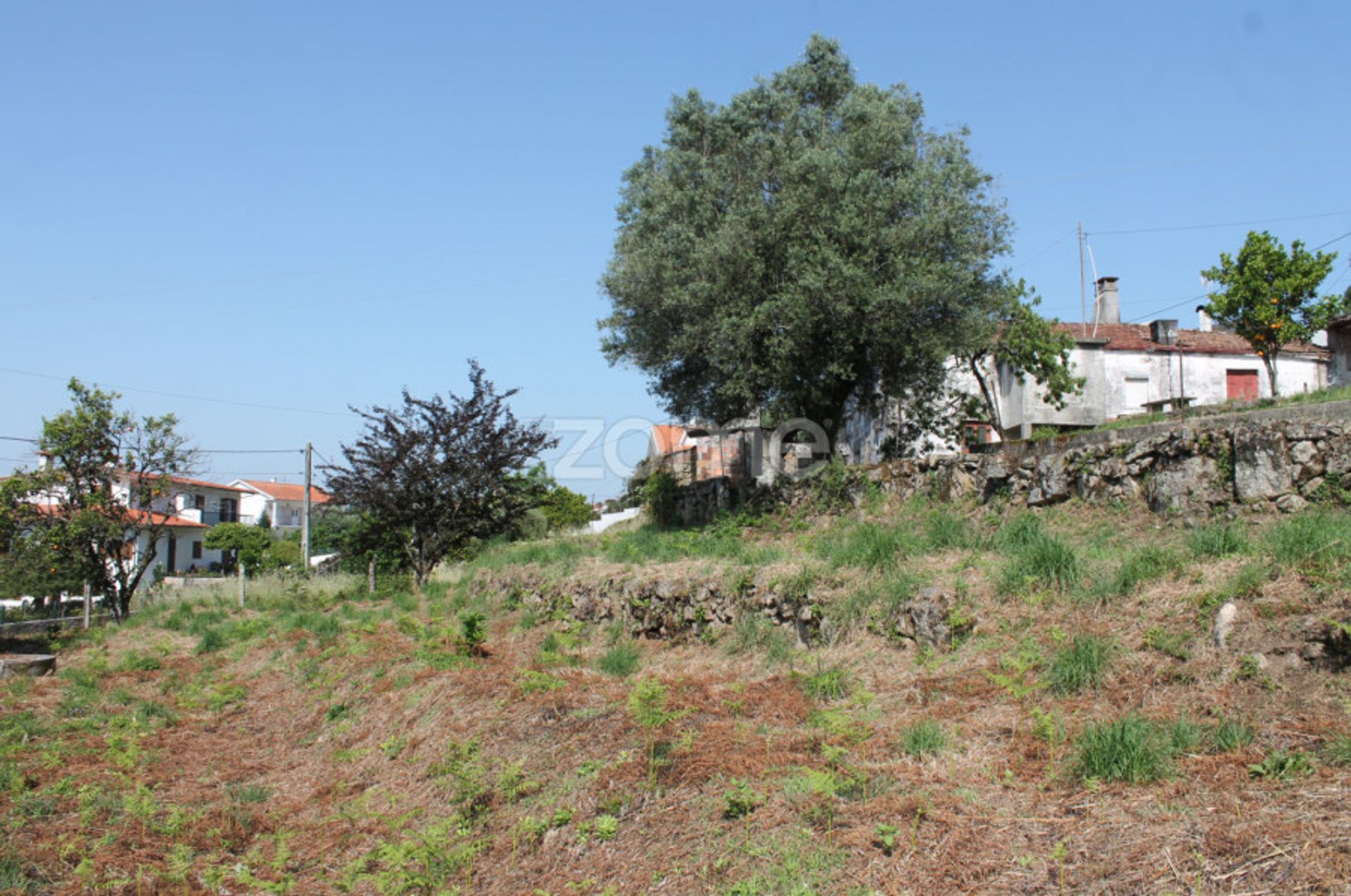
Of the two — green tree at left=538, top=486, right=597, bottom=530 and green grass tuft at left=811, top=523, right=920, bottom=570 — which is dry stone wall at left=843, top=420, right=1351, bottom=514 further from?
green tree at left=538, top=486, right=597, bottom=530

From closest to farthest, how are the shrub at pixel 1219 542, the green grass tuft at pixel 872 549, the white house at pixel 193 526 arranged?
the shrub at pixel 1219 542, the green grass tuft at pixel 872 549, the white house at pixel 193 526

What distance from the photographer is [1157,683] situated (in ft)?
18.9

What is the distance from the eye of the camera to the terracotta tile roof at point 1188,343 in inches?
1227

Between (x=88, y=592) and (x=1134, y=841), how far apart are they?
80.3 feet

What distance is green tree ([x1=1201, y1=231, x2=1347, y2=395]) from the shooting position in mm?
20234

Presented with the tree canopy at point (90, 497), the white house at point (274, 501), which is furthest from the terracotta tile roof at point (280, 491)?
the tree canopy at point (90, 497)

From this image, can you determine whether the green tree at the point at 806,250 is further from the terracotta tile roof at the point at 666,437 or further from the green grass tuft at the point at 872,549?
the terracotta tile roof at the point at 666,437

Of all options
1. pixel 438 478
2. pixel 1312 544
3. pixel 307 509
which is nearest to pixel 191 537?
pixel 307 509

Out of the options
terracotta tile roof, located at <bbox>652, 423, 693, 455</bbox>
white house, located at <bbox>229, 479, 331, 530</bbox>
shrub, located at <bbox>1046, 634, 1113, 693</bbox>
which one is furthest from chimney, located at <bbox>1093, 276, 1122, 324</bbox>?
white house, located at <bbox>229, 479, 331, 530</bbox>

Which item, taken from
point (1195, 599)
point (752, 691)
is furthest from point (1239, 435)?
point (752, 691)

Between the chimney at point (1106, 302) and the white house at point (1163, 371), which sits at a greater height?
the chimney at point (1106, 302)

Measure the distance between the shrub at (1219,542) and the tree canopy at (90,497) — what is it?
69.6 ft

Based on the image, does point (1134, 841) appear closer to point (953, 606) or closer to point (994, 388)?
point (953, 606)

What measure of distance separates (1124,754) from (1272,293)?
1982 centimetres
